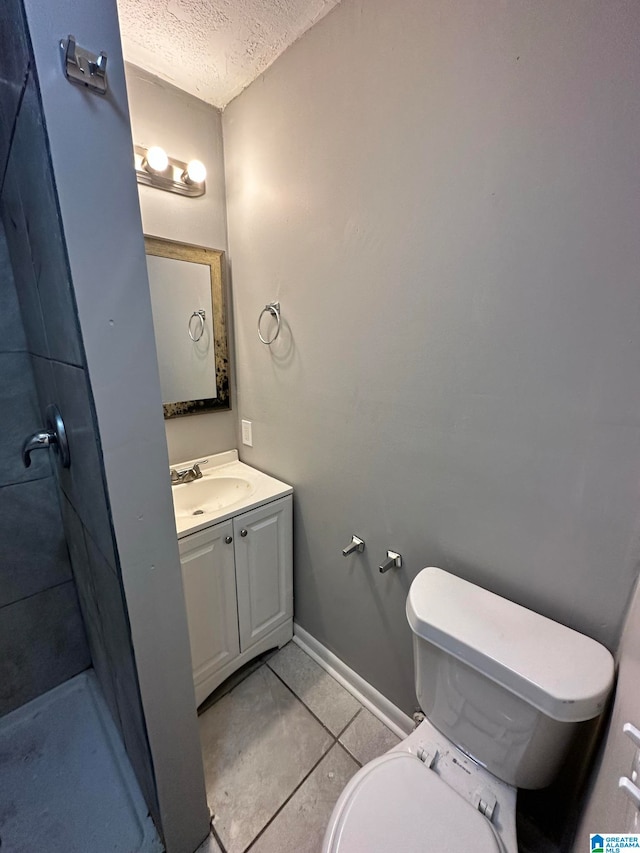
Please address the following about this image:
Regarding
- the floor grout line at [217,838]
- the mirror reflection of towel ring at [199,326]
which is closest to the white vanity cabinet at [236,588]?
the floor grout line at [217,838]

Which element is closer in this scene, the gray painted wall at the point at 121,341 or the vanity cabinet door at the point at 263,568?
the gray painted wall at the point at 121,341

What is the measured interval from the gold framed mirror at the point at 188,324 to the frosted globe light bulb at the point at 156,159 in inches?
9.7

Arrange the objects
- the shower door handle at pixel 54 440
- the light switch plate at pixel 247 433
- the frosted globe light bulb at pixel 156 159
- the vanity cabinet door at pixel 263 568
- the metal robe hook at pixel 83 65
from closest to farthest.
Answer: the metal robe hook at pixel 83 65 < the shower door handle at pixel 54 440 < the frosted globe light bulb at pixel 156 159 < the vanity cabinet door at pixel 263 568 < the light switch plate at pixel 247 433

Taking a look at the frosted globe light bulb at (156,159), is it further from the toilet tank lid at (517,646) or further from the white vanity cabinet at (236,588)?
the toilet tank lid at (517,646)

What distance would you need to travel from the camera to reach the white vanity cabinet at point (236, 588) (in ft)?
4.17

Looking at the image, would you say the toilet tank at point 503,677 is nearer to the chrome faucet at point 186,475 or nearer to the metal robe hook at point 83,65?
the chrome faucet at point 186,475

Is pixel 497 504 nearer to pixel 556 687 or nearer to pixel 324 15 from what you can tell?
pixel 556 687

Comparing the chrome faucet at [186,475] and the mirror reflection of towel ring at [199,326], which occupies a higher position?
the mirror reflection of towel ring at [199,326]

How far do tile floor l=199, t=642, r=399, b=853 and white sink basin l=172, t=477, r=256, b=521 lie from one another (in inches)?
30.6

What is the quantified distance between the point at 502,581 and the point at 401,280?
91 cm

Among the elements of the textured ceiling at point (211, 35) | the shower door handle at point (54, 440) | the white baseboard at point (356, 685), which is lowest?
the white baseboard at point (356, 685)

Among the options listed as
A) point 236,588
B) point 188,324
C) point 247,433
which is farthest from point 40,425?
point 236,588

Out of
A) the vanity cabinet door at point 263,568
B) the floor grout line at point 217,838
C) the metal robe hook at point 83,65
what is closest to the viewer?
the metal robe hook at point 83,65

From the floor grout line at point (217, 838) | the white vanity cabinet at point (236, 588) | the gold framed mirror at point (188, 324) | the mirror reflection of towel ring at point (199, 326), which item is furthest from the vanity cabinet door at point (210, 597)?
the mirror reflection of towel ring at point (199, 326)
